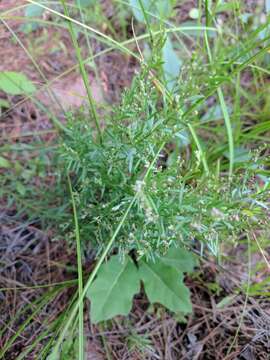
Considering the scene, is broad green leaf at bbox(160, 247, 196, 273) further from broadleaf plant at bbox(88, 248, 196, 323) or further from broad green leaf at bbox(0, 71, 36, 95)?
broad green leaf at bbox(0, 71, 36, 95)

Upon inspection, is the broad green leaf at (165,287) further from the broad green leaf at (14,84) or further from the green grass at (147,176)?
the broad green leaf at (14,84)

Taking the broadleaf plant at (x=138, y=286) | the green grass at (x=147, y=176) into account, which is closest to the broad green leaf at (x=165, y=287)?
the broadleaf plant at (x=138, y=286)

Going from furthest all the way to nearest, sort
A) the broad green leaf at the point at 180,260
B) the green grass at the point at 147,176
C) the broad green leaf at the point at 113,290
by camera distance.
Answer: the broad green leaf at the point at 180,260, the broad green leaf at the point at 113,290, the green grass at the point at 147,176

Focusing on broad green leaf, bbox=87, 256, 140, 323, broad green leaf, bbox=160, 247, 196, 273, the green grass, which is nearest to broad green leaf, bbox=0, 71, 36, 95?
the green grass

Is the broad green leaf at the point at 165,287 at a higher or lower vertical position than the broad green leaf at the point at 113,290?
lower

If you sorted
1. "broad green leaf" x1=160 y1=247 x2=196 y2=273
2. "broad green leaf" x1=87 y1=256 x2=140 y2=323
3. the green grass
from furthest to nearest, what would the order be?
"broad green leaf" x1=160 y1=247 x2=196 y2=273
"broad green leaf" x1=87 y1=256 x2=140 y2=323
the green grass

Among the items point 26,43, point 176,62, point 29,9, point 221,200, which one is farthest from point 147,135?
point 26,43

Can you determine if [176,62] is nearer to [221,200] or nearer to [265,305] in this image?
[221,200]

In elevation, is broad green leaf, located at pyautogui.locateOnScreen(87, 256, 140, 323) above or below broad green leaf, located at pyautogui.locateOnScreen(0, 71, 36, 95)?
below
